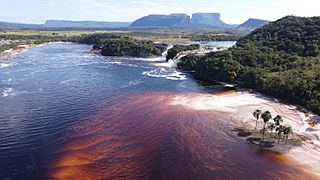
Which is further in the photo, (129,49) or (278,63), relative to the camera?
(129,49)

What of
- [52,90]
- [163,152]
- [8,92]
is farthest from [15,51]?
[163,152]

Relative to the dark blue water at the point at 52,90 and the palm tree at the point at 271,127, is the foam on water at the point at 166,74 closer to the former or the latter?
the dark blue water at the point at 52,90

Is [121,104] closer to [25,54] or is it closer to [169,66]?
[169,66]

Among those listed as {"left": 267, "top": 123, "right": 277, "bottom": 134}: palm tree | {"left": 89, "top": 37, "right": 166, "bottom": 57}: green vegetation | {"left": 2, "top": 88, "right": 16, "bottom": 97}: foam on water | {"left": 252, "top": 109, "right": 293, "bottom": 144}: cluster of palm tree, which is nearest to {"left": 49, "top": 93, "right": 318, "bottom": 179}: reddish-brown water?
{"left": 252, "top": 109, "right": 293, "bottom": 144}: cluster of palm tree

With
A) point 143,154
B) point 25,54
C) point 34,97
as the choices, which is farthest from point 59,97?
point 25,54

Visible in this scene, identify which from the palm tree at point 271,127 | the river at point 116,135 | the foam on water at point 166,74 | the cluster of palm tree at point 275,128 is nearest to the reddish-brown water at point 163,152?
the river at point 116,135

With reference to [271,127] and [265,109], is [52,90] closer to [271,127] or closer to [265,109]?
[265,109]

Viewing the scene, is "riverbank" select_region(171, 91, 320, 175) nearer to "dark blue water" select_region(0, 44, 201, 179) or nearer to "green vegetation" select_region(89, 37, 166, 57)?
"dark blue water" select_region(0, 44, 201, 179)
